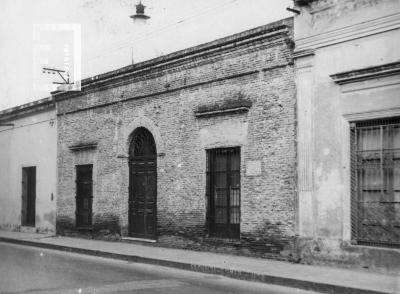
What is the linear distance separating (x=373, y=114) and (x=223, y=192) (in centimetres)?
478

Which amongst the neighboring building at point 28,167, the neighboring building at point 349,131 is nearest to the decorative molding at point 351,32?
the neighboring building at point 349,131

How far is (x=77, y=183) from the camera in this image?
20.1 m

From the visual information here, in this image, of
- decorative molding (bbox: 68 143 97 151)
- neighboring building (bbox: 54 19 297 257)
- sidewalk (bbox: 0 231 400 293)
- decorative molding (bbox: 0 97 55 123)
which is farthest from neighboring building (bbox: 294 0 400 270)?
decorative molding (bbox: 0 97 55 123)

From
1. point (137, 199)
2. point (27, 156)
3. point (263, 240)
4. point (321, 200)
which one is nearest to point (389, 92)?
point (321, 200)

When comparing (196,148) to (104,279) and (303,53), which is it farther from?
(104,279)

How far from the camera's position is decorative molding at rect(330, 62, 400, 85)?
33.9 feet

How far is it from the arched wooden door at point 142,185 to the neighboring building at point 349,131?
18.8ft

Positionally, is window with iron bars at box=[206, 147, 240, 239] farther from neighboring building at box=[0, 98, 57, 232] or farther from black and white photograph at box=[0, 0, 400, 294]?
neighboring building at box=[0, 98, 57, 232]

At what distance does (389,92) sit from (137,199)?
898 cm

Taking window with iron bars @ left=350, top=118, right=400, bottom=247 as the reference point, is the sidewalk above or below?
below

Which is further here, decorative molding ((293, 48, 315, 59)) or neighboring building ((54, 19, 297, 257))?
neighboring building ((54, 19, 297, 257))

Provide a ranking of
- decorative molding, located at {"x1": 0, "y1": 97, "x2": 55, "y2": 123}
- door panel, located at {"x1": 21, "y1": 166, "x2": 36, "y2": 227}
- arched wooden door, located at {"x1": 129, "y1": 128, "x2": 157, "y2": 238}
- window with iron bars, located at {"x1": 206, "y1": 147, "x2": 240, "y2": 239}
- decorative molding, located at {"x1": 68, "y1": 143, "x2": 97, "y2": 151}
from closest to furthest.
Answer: window with iron bars, located at {"x1": 206, "y1": 147, "x2": 240, "y2": 239} < arched wooden door, located at {"x1": 129, "y1": 128, "x2": 157, "y2": 238} < decorative molding, located at {"x1": 68, "y1": 143, "x2": 97, "y2": 151} < decorative molding, located at {"x1": 0, "y1": 97, "x2": 55, "y2": 123} < door panel, located at {"x1": 21, "y1": 166, "x2": 36, "y2": 227}

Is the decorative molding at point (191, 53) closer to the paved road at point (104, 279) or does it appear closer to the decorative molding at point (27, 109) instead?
the decorative molding at point (27, 109)

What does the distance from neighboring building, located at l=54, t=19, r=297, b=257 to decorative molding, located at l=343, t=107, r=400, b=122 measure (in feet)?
4.90
